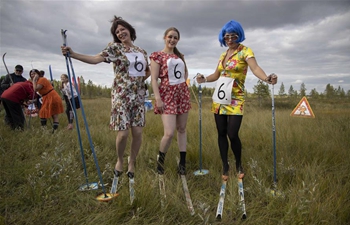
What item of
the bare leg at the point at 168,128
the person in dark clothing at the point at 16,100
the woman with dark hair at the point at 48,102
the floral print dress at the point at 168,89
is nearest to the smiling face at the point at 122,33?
the floral print dress at the point at 168,89

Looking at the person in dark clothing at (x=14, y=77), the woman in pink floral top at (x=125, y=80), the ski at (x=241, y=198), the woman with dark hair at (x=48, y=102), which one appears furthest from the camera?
the person in dark clothing at (x=14, y=77)

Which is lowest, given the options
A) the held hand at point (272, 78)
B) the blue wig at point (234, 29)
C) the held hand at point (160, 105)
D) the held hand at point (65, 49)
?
the held hand at point (160, 105)

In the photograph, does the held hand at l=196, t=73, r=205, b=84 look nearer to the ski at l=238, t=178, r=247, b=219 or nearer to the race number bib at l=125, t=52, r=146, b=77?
the race number bib at l=125, t=52, r=146, b=77

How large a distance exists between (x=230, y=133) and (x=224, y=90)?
0.55 m

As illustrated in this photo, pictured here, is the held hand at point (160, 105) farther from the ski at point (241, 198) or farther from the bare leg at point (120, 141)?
the ski at point (241, 198)

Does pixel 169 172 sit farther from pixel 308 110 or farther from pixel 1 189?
pixel 308 110

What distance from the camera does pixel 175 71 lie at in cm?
278

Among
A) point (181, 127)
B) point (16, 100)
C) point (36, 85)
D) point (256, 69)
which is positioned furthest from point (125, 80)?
point (16, 100)

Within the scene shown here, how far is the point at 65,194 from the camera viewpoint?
2.45m

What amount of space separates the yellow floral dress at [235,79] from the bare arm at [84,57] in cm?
150

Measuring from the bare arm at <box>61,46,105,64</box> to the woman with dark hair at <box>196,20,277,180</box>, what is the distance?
149 centimetres

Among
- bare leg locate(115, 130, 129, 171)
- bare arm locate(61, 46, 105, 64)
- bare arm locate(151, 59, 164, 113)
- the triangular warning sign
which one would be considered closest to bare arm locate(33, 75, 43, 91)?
bare arm locate(61, 46, 105, 64)

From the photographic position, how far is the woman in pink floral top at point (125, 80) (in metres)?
2.53

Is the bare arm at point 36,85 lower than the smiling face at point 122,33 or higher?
lower
